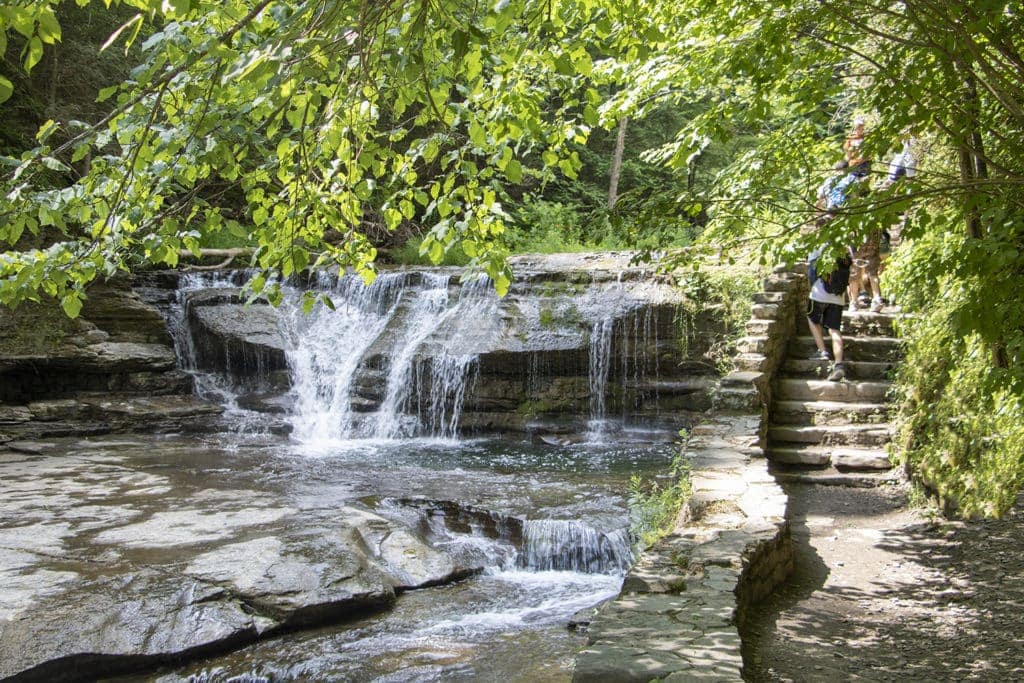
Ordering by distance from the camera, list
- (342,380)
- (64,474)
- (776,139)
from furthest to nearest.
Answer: (342,380) < (64,474) < (776,139)

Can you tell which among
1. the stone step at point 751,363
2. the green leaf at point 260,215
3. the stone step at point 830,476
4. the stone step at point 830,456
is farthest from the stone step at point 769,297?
the green leaf at point 260,215

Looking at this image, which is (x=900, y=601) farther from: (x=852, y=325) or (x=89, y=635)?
(x=852, y=325)

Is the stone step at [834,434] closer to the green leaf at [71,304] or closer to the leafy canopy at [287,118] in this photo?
the leafy canopy at [287,118]

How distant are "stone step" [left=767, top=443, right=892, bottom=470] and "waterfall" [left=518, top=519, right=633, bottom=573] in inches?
86.5

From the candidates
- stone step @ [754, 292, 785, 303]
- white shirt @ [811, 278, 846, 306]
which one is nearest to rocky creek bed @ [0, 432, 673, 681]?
stone step @ [754, 292, 785, 303]

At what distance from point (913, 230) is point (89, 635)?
15.7ft

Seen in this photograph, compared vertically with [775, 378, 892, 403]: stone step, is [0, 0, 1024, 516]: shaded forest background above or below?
above

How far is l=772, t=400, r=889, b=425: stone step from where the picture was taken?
7.89 metres

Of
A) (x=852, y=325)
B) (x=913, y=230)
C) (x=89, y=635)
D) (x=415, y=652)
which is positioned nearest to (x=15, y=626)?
(x=89, y=635)

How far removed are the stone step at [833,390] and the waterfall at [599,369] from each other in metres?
2.64

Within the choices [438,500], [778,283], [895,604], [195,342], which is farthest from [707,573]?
[195,342]

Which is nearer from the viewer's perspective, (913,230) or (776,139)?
(913,230)

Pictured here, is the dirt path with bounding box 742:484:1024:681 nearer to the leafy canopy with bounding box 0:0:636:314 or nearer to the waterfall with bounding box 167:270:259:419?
the leafy canopy with bounding box 0:0:636:314

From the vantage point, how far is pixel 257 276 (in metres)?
3.66
